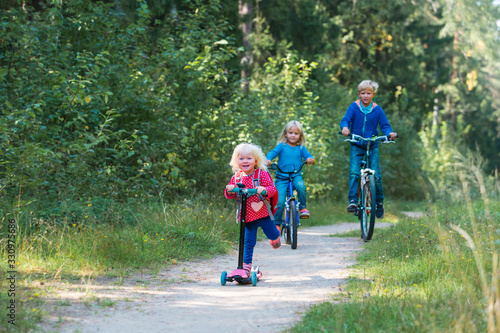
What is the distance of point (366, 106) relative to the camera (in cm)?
885

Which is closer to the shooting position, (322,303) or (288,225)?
(322,303)

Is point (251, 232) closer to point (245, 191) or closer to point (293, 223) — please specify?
point (245, 191)

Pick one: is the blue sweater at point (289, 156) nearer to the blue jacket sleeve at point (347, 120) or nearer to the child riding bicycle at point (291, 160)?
the child riding bicycle at point (291, 160)

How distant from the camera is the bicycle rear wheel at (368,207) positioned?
8.07 meters

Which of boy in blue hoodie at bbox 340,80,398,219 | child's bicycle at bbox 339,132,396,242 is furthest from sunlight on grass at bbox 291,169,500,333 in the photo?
boy in blue hoodie at bbox 340,80,398,219

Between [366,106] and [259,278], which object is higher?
[366,106]

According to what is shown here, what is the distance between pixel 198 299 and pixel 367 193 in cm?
408

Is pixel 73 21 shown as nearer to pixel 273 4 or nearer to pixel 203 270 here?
pixel 203 270

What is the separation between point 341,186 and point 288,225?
10.1 meters

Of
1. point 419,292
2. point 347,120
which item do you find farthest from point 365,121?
point 419,292

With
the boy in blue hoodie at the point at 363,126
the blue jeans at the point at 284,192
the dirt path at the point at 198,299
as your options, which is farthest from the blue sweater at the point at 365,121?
the dirt path at the point at 198,299

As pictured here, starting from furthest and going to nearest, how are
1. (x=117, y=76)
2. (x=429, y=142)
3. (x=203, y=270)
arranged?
(x=429, y=142) → (x=117, y=76) → (x=203, y=270)

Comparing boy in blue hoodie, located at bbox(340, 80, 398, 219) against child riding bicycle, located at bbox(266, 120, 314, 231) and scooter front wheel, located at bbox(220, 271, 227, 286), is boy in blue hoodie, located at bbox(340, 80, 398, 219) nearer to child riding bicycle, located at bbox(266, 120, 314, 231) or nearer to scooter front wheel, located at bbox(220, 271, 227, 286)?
child riding bicycle, located at bbox(266, 120, 314, 231)

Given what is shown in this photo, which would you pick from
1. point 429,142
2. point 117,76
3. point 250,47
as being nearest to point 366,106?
point 117,76
